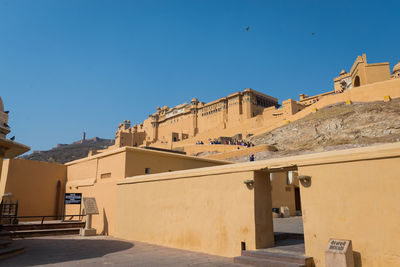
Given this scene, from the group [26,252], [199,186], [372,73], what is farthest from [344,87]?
[26,252]

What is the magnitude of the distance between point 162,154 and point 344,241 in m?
10.3

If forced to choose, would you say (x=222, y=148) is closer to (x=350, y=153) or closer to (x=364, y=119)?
(x=364, y=119)

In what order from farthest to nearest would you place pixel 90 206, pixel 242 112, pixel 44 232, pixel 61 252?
pixel 242 112, pixel 90 206, pixel 44 232, pixel 61 252

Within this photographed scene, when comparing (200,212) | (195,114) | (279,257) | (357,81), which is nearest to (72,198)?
(200,212)

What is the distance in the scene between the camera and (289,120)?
43.3 meters

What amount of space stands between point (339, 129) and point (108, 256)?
31230 millimetres

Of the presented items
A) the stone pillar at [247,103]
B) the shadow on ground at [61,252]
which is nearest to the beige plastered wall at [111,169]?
the shadow on ground at [61,252]

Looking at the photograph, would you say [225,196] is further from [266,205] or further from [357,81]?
[357,81]

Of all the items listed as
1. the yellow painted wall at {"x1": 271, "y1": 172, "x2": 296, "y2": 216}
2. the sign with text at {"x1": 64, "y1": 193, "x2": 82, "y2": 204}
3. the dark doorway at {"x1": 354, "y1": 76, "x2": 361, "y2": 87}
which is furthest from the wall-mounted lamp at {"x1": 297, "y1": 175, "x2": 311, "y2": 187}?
the dark doorway at {"x1": 354, "y1": 76, "x2": 361, "y2": 87}

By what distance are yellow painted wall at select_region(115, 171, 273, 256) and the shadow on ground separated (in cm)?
133

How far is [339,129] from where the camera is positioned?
32.9m

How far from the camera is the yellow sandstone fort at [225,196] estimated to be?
559 centimetres

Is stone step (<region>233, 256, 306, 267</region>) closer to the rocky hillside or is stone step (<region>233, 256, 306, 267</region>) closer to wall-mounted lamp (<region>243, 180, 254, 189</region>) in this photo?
wall-mounted lamp (<region>243, 180, 254, 189</region>)

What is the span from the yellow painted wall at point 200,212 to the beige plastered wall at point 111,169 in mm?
1192
